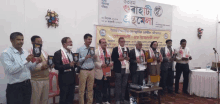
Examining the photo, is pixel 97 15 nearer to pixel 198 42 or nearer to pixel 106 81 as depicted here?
pixel 106 81

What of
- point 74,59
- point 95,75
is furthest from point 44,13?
point 95,75

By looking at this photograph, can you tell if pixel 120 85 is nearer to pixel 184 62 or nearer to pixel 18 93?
pixel 18 93

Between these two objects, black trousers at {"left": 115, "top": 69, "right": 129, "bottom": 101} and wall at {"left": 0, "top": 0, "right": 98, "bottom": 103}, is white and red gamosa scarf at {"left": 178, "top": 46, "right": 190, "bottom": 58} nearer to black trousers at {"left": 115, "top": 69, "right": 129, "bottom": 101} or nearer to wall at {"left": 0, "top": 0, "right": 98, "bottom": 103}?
black trousers at {"left": 115, "top": 69, "right": 129, "bottom": 101}

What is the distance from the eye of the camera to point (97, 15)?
14.9ft

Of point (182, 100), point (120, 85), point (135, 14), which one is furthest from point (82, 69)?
point (135, 14)

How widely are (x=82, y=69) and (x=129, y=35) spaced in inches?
92.5

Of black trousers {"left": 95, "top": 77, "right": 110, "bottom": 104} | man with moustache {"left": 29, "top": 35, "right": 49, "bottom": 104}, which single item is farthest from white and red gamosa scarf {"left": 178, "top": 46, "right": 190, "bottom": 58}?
man with moustache {"left": 29, "top": 35, "right": 49, "bottom": 104}

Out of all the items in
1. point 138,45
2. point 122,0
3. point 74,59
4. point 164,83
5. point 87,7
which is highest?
point 122,0

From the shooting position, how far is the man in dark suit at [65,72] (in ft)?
9.19

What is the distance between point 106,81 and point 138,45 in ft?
4.12

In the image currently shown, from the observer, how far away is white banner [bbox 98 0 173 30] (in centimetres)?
464

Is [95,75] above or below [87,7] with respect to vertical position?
below

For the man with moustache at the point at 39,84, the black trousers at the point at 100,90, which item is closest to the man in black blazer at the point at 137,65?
the black trousers at the point at 100,90

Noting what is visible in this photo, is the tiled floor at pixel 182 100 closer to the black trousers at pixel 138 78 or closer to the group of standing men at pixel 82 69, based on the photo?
the group of standing men at pixel 82 69
